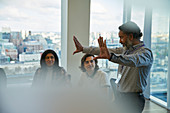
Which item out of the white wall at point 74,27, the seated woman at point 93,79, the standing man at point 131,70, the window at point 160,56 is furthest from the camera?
the window at point 160,56

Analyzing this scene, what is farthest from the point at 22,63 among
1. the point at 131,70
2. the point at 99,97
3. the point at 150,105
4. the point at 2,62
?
the point at 150,105

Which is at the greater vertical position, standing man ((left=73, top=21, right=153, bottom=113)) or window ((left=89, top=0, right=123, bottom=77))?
window ((left=89, top=0, right=123, bottom=77))

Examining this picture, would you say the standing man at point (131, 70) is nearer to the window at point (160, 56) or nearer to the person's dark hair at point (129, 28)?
the person's dark hair at point (129, 28)

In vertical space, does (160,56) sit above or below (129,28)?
below

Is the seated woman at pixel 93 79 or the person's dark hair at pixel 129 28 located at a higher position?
the person's dark hair at pixel 129 28

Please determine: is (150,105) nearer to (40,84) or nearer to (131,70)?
(131,70)

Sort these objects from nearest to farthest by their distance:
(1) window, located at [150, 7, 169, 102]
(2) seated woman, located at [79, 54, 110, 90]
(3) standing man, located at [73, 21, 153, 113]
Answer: (2) seated woman, located at [79, 54, 110, 90] → (3) standing man, located at [73, 21, 153, 113] → (1) window, located at [150, 7, 169, 102]

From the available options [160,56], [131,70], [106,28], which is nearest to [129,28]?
[131,70]

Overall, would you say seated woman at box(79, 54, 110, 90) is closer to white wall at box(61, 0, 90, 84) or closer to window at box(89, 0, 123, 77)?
white wall at box(61, 0, 90, 84)

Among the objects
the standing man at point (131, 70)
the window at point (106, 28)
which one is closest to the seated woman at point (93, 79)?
the standing man at point (131, 70)

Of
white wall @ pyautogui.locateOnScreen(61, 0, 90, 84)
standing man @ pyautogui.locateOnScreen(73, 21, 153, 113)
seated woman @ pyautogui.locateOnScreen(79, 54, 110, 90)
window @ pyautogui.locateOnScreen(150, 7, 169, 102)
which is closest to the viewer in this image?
seated woman @ pyautogui.locateOnScreen(79, 54, 110, 90)

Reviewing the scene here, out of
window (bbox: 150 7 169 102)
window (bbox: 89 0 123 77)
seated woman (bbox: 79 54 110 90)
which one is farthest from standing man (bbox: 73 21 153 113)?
window (bbox: 150 7 169 102)

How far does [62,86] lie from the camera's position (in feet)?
1.07

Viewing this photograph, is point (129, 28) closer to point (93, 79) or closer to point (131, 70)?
point (93, 79)
